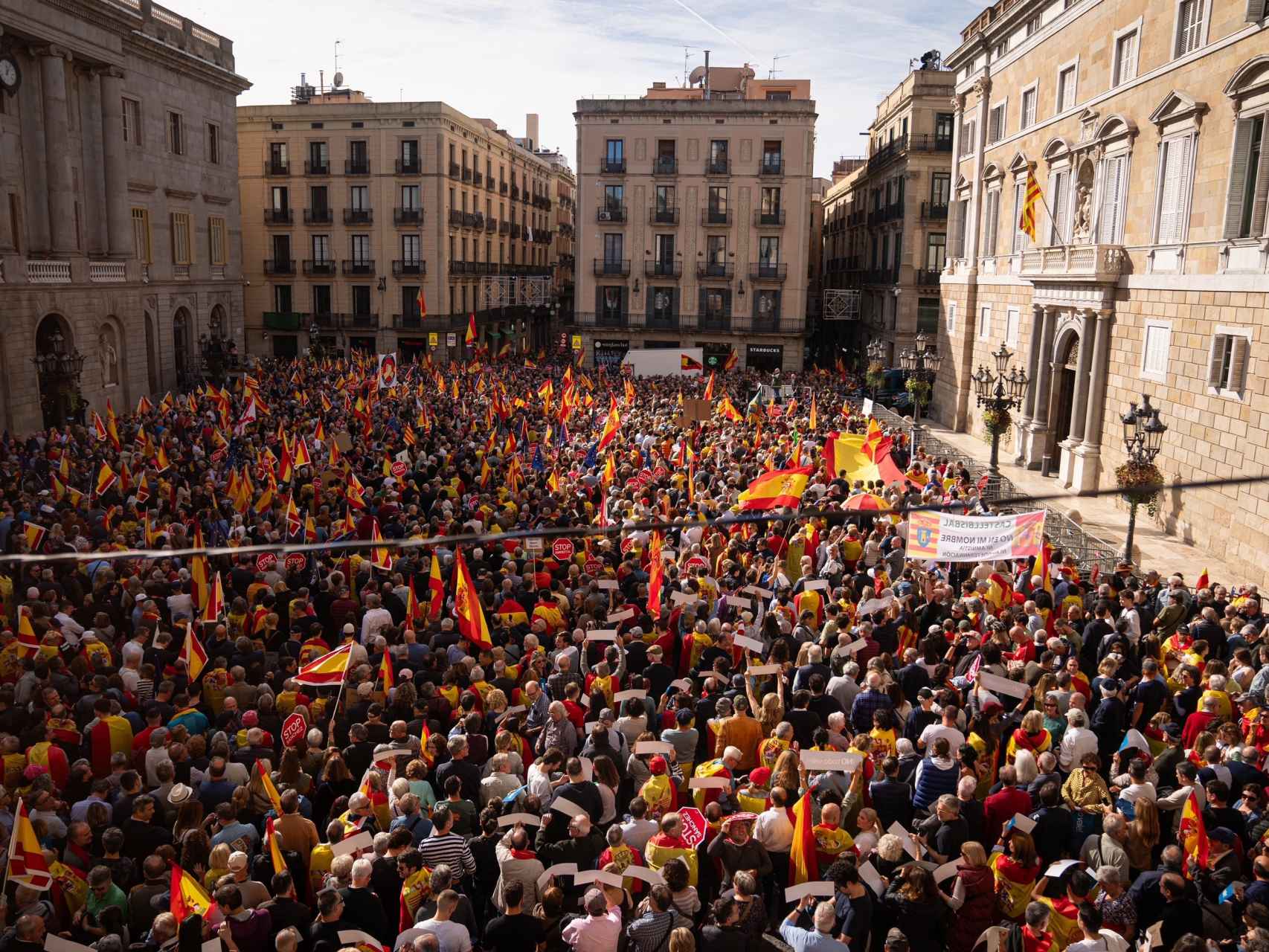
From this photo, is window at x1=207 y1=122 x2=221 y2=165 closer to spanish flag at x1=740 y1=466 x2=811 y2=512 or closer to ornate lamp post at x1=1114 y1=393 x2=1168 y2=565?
spanish flag at x1=740 y1=466 x2=811 y2=512

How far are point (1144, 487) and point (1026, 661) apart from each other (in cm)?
490

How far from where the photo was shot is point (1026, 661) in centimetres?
1001

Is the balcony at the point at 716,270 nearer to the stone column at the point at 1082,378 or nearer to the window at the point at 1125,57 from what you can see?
the stone column at the point at 1082,378

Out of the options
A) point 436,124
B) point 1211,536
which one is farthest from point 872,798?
point 436,124

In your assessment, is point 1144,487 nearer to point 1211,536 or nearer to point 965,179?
point 1211,536

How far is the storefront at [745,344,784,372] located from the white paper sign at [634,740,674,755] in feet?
150

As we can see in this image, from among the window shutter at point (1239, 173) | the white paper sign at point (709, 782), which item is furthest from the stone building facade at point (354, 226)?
the white paper sign at point (709, 782)

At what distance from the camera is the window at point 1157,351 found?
2092cm

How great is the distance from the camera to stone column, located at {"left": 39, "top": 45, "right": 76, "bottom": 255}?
30.2 metres

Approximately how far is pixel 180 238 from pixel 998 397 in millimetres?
32090

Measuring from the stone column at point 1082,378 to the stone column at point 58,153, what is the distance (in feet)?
97.2

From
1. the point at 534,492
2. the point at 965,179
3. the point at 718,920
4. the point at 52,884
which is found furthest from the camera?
the point at 965,179

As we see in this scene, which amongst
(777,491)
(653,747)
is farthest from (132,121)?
(653,747)

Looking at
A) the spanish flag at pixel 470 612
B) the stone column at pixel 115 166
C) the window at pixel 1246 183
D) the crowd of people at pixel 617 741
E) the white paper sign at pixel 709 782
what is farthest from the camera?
the stone column at pixel 115 166
